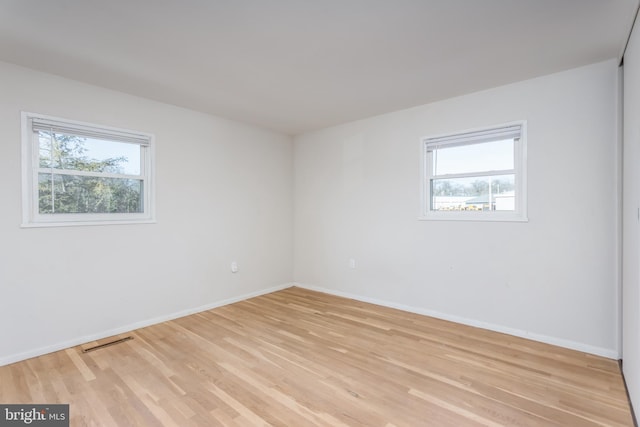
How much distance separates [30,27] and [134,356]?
100 inches

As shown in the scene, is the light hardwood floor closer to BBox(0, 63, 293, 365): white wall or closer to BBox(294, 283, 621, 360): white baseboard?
BBox(294, 283, 621, 360): white baseboard

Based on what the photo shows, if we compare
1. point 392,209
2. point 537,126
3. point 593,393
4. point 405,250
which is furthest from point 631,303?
point 392,209

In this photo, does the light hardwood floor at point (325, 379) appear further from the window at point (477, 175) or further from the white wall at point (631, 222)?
the window at point (477, 175)

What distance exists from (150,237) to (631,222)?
420 cm

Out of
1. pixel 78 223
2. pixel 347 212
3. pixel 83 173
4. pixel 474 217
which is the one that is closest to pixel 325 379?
pixel 474 217

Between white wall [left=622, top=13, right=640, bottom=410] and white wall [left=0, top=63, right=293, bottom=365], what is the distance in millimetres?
3880

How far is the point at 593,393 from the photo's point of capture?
2098mm

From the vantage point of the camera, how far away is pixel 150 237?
3445 mm

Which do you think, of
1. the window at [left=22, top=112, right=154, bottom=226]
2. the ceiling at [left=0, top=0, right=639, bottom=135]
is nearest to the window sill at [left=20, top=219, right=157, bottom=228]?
the window at [left=22, top=112, right=154, bottom=226]

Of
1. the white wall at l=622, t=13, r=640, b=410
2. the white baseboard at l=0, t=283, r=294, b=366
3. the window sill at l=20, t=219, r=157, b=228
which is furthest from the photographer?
the window sill at l=20, t=219, r=157, b=228

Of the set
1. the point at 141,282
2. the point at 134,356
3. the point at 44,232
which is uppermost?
the point at 44,232

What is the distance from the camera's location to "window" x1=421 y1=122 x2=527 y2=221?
10.1 feet

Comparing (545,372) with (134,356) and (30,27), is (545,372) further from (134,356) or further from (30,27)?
(30,27)

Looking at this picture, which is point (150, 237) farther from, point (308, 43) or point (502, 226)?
point (502, 226)
